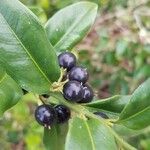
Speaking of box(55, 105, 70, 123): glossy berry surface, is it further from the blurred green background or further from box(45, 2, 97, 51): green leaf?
the blurred green background

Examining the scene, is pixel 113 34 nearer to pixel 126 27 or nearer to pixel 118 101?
pixel 126 27

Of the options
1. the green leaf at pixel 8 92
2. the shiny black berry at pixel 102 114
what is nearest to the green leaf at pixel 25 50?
the green leaf at pixel 8 92

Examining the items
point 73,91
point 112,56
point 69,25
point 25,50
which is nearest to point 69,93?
point 73,91

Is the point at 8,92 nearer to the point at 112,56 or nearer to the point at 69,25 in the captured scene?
the point at 69,25

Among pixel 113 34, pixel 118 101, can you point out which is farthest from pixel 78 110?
pixel 113 34

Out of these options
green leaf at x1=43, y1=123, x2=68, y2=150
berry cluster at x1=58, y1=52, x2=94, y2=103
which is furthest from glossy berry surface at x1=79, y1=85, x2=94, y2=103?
green leaf at x1=43, y1=123, x2=68, y2=150

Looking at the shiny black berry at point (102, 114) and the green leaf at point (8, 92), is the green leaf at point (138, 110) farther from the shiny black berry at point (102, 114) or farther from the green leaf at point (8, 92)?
the green leaf at point (8, 92)
